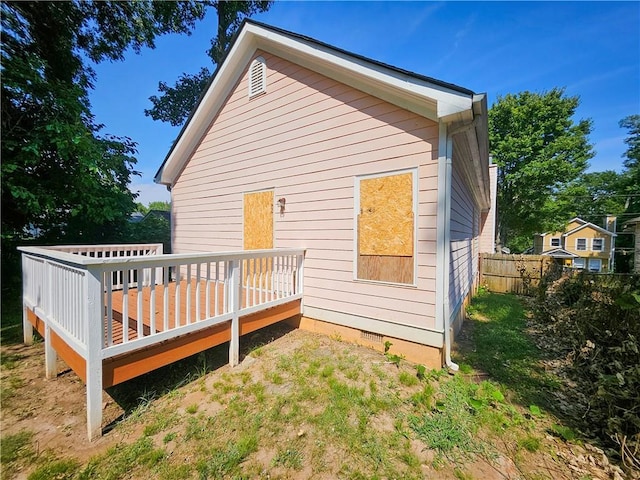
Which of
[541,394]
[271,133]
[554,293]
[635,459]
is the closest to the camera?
[635,459]

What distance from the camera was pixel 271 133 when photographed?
517 cm

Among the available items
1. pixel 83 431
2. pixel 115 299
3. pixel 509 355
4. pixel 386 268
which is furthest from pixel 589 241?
pixel 83 431

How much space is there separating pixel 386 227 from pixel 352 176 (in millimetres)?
993

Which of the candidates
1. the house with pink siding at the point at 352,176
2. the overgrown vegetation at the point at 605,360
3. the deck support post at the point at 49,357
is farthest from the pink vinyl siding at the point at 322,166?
the deck support post at the point at 49,357

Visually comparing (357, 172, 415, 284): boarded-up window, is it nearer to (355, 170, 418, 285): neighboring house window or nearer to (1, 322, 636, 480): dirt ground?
(355, 170, 418, 285): neighboring house window

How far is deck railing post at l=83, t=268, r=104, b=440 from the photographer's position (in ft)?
7.34

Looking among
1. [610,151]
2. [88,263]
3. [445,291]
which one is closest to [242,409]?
[88,263]

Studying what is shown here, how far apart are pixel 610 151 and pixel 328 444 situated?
3687cm

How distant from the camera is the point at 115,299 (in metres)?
4.43

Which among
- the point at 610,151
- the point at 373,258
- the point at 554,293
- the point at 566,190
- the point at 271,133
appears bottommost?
the point at 554,293

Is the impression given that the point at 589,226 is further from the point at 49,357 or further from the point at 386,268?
the point at 49,357

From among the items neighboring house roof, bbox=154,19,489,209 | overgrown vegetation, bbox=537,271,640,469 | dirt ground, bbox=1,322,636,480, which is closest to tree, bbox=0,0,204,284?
neighboring house roof, bbox=154,19,489,209

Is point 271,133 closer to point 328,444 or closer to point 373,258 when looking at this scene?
point 373,258

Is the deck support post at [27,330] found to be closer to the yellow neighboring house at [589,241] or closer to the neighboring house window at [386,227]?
the neighboring house window at [386,227]
